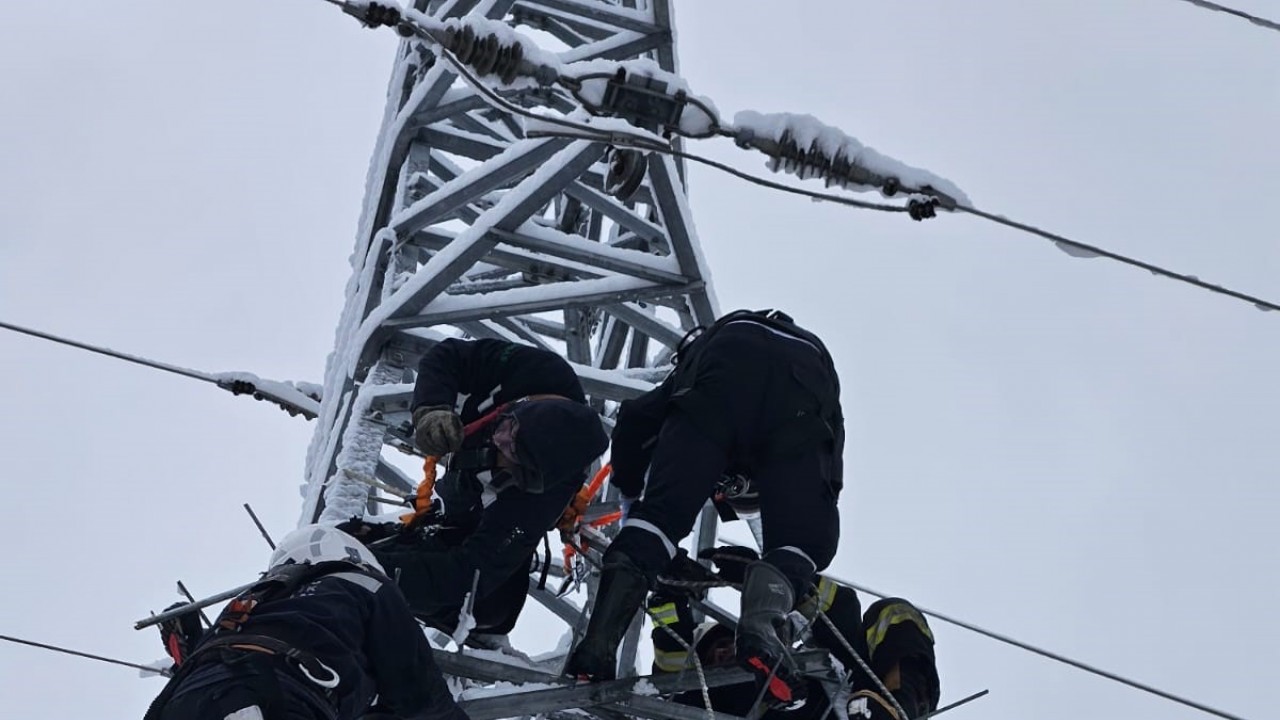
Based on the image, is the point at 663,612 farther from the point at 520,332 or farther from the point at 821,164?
the point at 520,332

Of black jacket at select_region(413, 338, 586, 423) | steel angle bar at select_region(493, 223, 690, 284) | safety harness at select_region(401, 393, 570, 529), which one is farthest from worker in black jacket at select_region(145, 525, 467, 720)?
steel angle bar at select_region(493, 223, 690, 284)

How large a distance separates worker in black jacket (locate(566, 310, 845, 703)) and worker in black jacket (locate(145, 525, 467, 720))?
0.87 metres

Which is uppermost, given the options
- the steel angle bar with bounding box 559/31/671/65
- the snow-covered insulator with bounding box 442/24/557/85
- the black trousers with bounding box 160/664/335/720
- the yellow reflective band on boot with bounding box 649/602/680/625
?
the steel angle bar with bounding box 559/31/671/65

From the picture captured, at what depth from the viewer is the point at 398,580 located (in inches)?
262

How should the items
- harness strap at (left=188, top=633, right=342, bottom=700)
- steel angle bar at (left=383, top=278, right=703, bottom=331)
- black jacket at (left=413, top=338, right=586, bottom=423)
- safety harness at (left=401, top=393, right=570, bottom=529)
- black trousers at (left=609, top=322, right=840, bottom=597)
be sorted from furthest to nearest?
steel angle bar at (left=383, top=278, right=703, bottom=331), black jacket at (left=413, top=338, right=586, bottom=423), safety harness at (left=401, top=393, right=570, bottom=529), black trousers at (left=609, top=322, right=840, bottom=597), harness strap at (left=188, top=633, right=342, bottom=700)

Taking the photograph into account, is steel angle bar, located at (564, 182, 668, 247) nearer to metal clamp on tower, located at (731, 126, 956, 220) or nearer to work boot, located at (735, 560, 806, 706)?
metal clamp on tower, located at (731, 126, 956, 220)

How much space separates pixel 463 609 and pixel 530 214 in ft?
7.64

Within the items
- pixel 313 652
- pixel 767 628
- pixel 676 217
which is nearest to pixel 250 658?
pixel 313 652

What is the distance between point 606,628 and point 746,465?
0.99m

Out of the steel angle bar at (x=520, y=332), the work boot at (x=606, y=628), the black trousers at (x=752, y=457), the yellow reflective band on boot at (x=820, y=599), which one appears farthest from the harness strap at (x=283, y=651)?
the steel angle bar at (x=520, y=332)

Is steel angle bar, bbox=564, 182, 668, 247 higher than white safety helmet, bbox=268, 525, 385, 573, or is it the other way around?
steel angle bar, bbox=564, 182, 668, 247

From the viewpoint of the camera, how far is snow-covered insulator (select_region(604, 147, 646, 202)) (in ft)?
25.9

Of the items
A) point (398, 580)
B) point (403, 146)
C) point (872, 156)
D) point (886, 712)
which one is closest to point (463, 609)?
point (398, 580)

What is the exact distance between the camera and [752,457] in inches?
268
